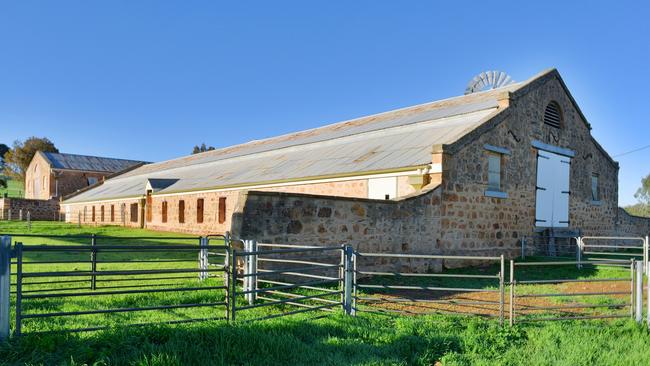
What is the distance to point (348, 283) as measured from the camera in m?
7.83

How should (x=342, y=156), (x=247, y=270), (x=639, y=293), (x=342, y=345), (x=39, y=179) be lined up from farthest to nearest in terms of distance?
(x=39, y=179) → (x=342, y=156) → (x=247, y=270) → (x=639, y=293) → (x=342, y=345)

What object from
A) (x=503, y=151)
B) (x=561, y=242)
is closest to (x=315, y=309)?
(x=503, y=151)

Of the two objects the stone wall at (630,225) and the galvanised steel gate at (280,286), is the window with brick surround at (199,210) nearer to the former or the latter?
the galvanised steel gate at (280,286)

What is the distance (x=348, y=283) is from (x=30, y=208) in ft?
147

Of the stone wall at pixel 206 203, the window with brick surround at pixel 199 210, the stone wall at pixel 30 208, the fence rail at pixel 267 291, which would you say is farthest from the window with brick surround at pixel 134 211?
the fence rail at pixel 267 291

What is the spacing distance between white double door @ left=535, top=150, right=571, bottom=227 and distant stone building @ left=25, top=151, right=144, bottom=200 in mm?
41667

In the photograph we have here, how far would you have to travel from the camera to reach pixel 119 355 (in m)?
5.06

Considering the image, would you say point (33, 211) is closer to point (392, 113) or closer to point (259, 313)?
point (392, 113)

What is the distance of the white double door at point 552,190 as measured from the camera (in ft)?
60.5

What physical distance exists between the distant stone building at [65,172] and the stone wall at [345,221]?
42462mm

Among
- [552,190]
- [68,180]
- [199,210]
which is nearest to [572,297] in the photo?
[552,190]

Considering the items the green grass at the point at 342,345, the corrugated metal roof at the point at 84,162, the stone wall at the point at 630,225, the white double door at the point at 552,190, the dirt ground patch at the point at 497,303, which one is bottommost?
the dirt ground patch at the point at 497,303

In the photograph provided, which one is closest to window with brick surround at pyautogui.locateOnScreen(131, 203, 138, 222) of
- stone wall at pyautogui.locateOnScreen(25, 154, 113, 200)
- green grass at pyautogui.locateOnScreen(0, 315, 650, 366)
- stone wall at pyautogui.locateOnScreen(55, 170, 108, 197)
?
stone wall at pyautogui.locateOnScreen(55, 170, 108, 197)

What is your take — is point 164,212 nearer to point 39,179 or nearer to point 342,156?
point 342,156
